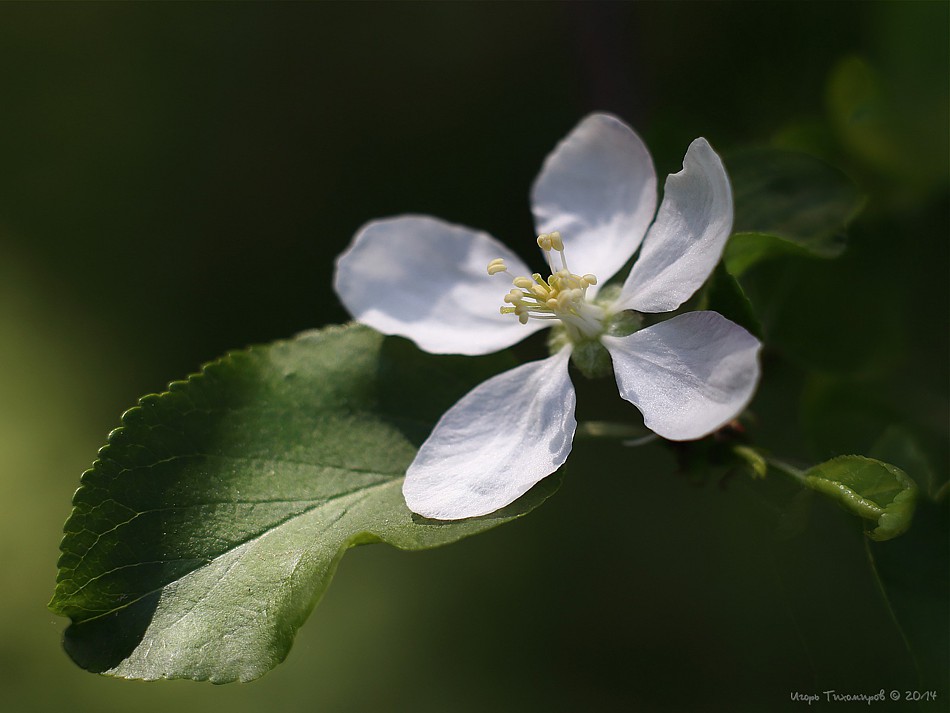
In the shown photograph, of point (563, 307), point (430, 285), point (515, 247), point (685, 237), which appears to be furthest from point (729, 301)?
point (515, 247)

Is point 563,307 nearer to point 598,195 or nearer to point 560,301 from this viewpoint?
point 560,301

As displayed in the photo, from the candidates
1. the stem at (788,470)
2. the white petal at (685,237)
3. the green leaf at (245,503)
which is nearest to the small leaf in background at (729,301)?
the white petal at (685,237)

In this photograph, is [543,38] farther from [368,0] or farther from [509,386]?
[509,386]

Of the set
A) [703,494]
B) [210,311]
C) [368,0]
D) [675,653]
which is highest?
[368,0]

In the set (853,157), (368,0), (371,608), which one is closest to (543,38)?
(368,0)

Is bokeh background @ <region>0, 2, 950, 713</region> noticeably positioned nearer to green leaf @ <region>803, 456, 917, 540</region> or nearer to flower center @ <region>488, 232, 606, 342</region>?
green leaf @ <region>803, 456, 917, 540</region>

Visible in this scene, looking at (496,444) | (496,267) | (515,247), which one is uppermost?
(496,267)
